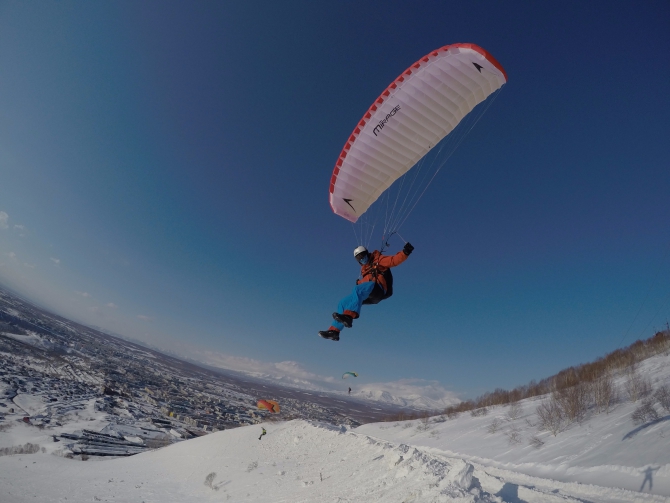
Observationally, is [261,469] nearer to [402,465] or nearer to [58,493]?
[402,465]

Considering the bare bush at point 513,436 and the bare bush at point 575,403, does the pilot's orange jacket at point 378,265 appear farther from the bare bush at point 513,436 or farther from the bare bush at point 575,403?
the bare bush at point 575,403

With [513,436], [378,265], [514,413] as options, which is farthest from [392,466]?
[514,413]

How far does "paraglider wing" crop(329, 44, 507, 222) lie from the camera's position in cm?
702

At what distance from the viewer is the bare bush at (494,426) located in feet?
38.8

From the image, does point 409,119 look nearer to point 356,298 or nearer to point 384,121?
point 384,121

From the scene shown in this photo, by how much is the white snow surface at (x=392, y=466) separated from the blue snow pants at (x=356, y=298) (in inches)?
133

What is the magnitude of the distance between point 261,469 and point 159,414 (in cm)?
4570

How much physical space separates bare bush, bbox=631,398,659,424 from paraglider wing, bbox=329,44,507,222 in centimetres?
843

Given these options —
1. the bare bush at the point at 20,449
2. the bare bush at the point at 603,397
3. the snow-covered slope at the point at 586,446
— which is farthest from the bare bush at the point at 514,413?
the bare bush at the point at 20,449

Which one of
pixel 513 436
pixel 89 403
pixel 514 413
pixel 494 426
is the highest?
pixel 514 413

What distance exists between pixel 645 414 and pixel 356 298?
296 inches

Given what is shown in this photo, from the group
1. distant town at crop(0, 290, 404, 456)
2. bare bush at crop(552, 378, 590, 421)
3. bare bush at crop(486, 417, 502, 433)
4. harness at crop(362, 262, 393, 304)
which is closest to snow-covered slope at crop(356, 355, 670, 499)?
bare bush at crop(486, 417, 502, 433)

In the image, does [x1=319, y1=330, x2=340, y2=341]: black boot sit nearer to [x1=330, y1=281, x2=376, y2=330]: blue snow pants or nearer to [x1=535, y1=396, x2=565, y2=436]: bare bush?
[x1=330, y1=281, x2=376, y2=330]: blue snow pants

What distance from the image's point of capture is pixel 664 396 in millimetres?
7371
